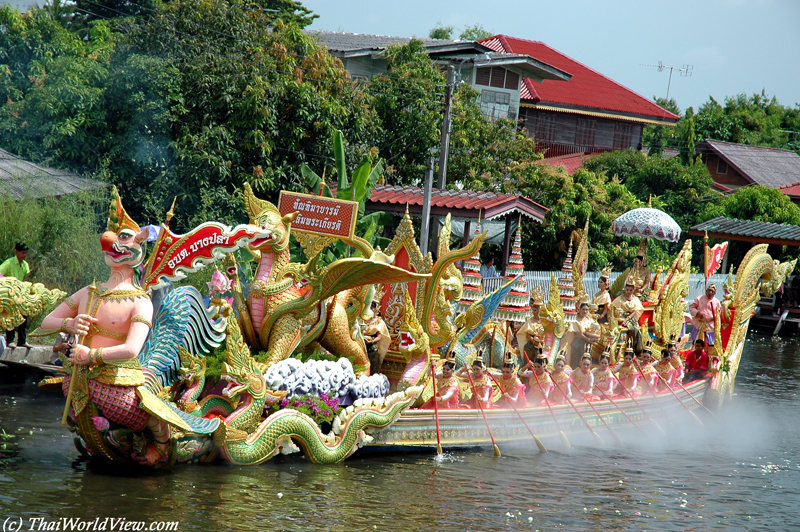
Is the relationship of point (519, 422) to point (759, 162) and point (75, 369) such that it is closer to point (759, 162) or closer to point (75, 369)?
point (75, 369)

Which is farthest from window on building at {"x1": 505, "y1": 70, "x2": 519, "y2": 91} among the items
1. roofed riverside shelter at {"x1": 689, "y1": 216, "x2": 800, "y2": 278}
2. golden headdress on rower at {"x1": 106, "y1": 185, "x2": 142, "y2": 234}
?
golden headdress on rower at {"x1": 106, "y1": 185, "x2": 142, "y2": 234}

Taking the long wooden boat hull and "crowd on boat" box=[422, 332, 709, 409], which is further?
"crowd on boat" box=[422, 332, 709, 409]

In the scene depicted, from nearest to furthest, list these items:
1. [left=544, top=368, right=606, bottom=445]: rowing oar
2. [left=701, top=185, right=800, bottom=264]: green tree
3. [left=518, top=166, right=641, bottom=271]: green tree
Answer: [left=544, top=368, right=606, bottom=445]: rowing oar → [left=518, top=166, right=641, bottom=271]: green tree → [left=701, top=185, right=800, bottom=264]: green tree

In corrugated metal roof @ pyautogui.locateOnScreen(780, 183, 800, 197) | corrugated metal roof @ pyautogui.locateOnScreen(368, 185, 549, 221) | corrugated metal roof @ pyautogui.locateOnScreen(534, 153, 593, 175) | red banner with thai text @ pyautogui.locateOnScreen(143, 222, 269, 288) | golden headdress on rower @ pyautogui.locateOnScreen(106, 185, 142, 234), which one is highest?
corrugated metal roof @ pyautogui.locateOnScreen(534, 153, 593, 175)

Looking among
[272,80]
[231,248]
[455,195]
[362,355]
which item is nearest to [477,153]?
Answer: [455,195]

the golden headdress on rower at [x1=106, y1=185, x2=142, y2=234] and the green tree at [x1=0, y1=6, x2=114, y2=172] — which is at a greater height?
the green tree at [x1=0, y1=6, x2=114, y2=172]

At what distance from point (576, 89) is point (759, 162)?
26.2 feet

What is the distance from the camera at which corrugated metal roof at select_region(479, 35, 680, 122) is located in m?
32.5

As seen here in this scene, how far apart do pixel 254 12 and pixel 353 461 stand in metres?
12.9

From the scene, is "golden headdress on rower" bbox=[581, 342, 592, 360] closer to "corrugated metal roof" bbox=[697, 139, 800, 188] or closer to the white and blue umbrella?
the white and blue umbrella

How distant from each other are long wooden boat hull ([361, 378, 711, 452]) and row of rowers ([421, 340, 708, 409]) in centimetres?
16

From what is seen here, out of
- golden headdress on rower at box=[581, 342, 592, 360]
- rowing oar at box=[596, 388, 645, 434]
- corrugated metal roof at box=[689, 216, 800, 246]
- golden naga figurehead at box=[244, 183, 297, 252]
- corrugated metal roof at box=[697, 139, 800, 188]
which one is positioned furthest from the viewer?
corrugated metal roof at box=[697, 139, 800, 188]

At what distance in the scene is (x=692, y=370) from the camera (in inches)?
574

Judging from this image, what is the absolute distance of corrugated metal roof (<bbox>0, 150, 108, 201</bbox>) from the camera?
1476 cm
